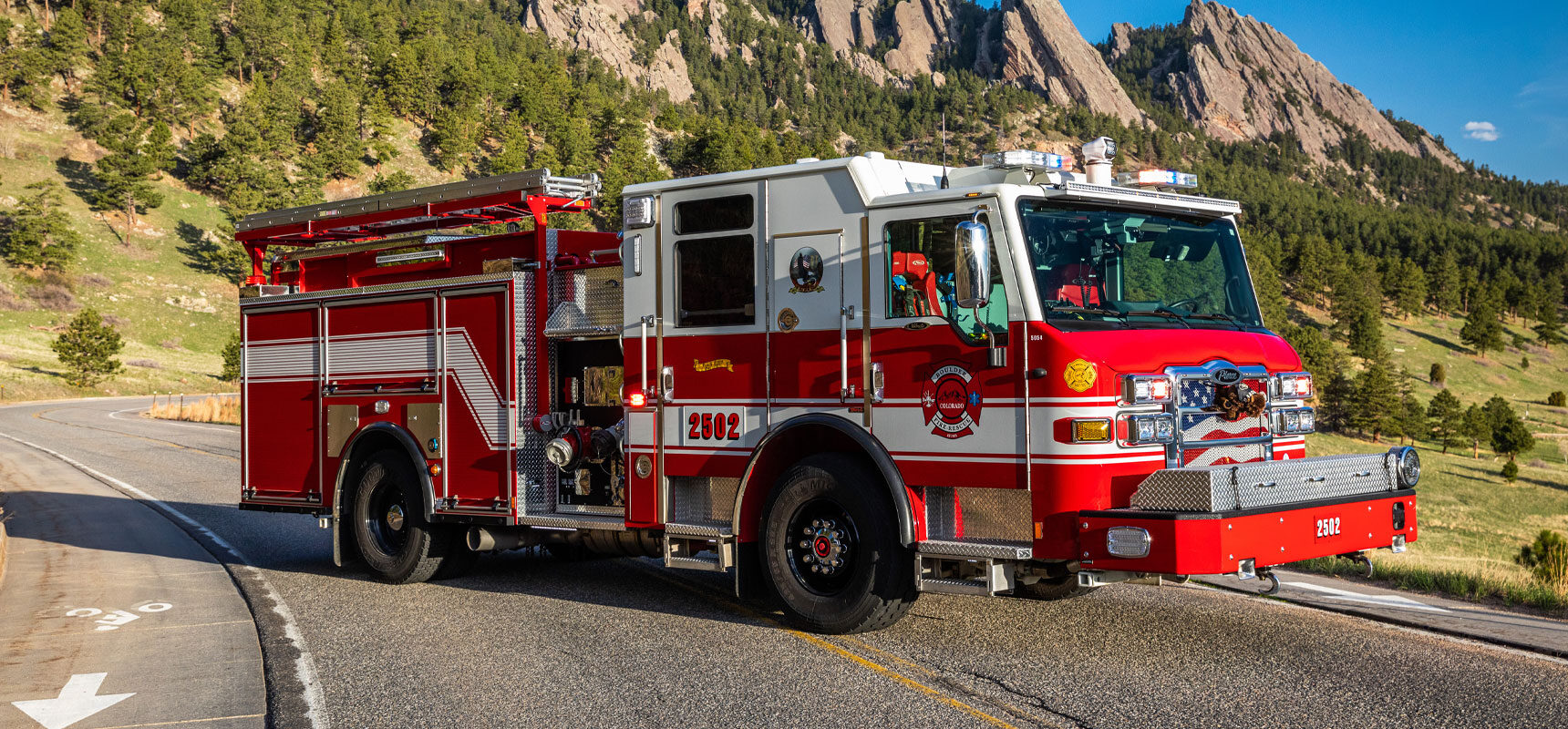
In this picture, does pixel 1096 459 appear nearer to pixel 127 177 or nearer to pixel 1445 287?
pixel 127 177

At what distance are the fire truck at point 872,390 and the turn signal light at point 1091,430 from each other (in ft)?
0.06

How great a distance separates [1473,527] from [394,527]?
38.3 meters

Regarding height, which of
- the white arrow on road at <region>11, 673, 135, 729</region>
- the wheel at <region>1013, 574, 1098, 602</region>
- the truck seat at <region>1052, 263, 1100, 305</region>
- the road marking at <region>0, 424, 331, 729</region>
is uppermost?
the truck seat at <region>1052, 263, 1100, 305</region>

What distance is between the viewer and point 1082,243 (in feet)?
24.3

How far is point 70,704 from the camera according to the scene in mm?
6688

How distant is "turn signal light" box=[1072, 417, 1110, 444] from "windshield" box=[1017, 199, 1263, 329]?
1.81 ft

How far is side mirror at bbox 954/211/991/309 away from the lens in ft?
21.6

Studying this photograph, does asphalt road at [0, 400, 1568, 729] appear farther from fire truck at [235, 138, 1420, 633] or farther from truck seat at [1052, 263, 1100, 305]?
truck seat at [1052, 263, 1100, 305]

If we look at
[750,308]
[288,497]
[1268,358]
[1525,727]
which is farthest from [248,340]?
[1525,727]

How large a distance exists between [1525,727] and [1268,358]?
2.62 meters

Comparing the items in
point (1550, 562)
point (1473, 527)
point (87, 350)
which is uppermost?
point (87, 350)

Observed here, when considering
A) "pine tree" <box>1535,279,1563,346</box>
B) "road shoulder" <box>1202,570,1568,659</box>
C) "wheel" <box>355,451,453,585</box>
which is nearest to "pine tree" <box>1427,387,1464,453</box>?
"pine tree" <box>1535,279,1563,346</box>

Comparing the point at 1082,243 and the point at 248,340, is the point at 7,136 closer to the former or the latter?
the point at 248,340

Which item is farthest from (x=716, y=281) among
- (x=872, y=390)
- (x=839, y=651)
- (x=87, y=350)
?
(x=87, y=350)
